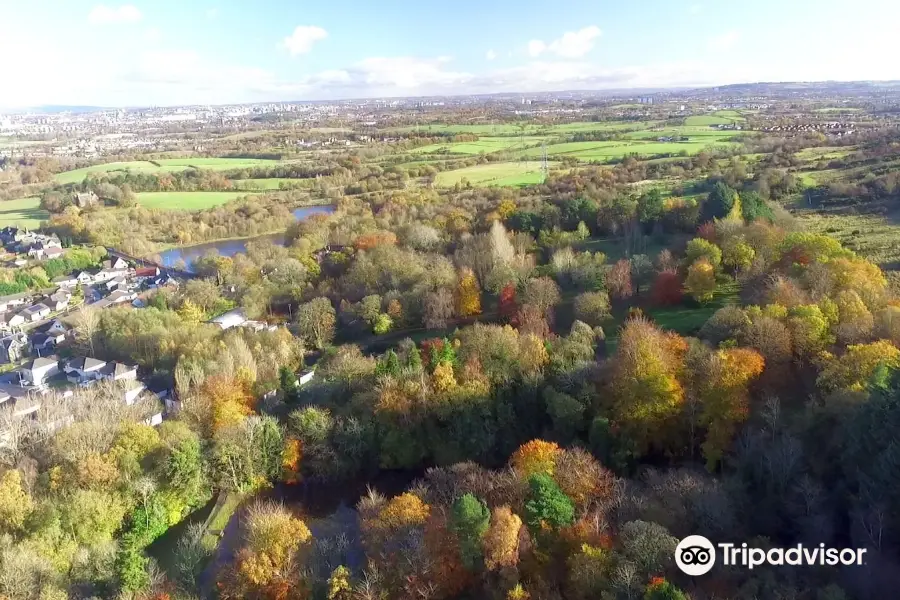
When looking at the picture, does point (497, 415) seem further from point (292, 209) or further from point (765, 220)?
point (292, 209)

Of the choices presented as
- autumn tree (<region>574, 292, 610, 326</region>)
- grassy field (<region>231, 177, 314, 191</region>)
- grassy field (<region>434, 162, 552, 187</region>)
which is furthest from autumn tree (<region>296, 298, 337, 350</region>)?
grassy field (<region>231, 177, 314, 191</region>)

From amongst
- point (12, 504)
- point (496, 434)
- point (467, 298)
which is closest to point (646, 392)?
point (496, 434)

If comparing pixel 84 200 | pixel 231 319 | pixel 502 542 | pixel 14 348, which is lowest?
pixel 14 348

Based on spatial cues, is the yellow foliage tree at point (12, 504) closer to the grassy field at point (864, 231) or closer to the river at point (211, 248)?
the grassy field at point (864, 231)

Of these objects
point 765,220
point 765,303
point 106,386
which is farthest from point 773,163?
point 106,386

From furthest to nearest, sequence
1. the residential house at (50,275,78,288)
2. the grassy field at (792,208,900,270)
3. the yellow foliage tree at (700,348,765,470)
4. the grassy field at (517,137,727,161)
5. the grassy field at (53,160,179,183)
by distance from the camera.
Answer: the grassy field at (53,160,179,183)
the grassy field at (517,137,727,161)
the residential house at (50,275,78,288)
the grassy field at (792,208,900,270)
the yellow foliage tree at (700,348,765,470)

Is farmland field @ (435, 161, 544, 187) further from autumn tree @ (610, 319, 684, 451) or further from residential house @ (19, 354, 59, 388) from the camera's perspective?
autumn tree @ (610, 319, 684, 451)

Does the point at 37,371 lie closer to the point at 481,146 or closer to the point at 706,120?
the point at 481,146
